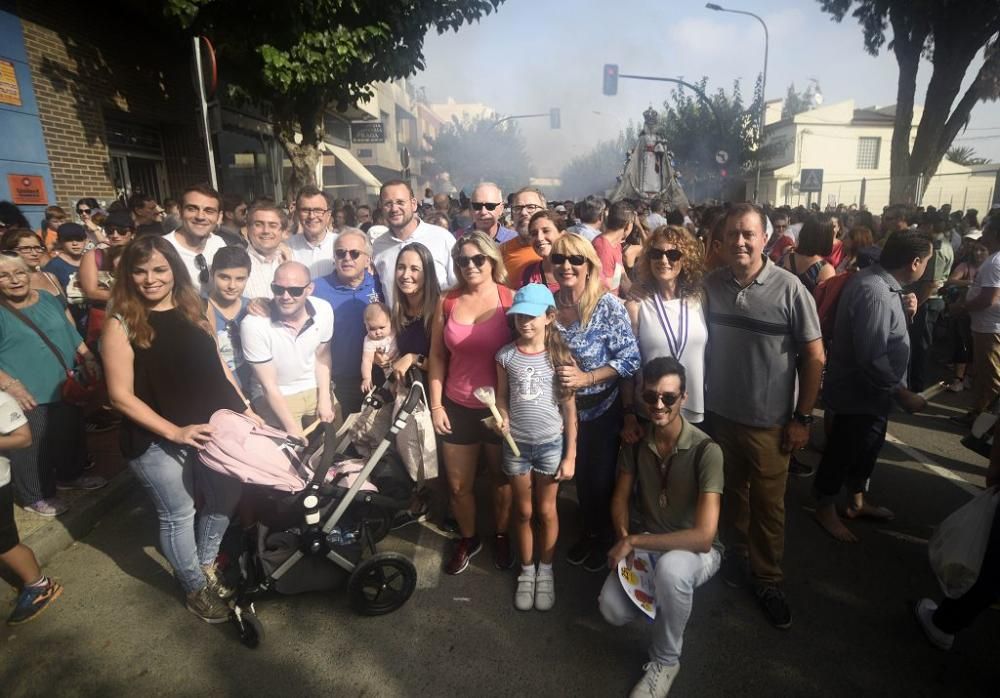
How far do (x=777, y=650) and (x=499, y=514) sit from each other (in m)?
1.57

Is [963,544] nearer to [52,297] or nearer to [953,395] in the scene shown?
[953,395]

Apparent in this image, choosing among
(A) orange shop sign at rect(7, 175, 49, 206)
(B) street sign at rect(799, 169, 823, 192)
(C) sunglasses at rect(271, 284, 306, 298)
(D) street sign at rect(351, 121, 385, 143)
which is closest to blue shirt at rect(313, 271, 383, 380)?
(C) sunglasses at rect(271, 284, 306, 298)

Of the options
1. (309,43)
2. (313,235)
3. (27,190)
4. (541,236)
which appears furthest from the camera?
(309,43)

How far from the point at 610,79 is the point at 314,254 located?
2042 cm

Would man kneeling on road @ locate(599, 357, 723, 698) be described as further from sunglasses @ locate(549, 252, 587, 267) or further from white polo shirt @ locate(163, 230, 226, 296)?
white polo shirt @ locate(163, 230, 226, 296)

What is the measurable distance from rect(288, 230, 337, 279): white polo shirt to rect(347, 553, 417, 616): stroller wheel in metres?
2.53

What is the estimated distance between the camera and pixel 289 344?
3.29 m

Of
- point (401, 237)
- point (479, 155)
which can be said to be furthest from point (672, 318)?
point (479, 155)

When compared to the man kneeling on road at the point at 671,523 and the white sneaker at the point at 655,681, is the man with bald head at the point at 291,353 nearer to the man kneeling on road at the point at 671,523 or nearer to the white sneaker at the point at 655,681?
the man kneeling on road at the point at 671,523

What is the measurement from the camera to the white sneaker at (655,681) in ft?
7.83

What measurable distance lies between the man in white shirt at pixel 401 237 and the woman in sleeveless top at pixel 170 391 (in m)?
1.62

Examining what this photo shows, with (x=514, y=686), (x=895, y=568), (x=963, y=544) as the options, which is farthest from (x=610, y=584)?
(x=895, y=568)

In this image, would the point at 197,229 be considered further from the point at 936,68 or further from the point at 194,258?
the point at 936,68

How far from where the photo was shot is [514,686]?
97.9 inches
